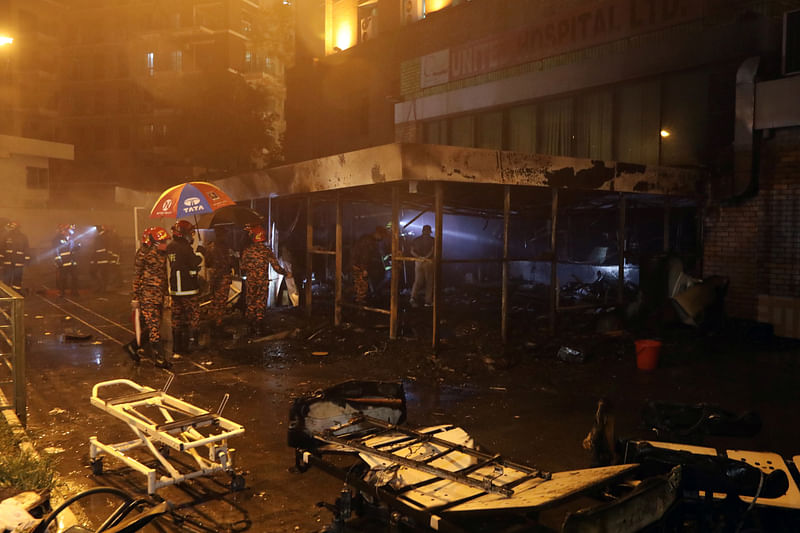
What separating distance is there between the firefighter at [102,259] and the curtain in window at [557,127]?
13219mm

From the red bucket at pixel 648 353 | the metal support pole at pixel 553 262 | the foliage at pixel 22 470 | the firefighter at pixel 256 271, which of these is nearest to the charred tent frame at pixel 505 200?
the metal support pole at pixel 553 262

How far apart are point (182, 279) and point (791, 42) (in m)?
11.4

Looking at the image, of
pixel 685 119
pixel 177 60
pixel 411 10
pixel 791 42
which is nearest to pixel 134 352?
pixel 685 119

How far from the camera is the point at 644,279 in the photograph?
1195 cm

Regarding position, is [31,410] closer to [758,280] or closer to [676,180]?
[676,180]

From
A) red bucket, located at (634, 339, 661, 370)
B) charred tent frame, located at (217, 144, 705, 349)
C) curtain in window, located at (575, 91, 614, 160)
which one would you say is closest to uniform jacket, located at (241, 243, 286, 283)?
charred tent frame, located at (217, 144, 705, 349)

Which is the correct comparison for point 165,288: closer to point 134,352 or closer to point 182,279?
point 182,279

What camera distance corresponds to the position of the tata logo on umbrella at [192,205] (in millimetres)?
10172

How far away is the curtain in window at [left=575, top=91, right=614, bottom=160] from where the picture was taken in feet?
47.4

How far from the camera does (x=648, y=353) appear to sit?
29.9 feet

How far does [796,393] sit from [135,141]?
170 ft

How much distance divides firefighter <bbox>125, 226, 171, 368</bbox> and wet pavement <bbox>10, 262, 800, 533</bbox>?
2.16ft

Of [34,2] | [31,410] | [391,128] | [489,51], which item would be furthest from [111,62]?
[31,410]

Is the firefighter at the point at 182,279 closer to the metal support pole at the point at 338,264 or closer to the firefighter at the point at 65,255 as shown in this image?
the metal support pole at the point at 338,264
